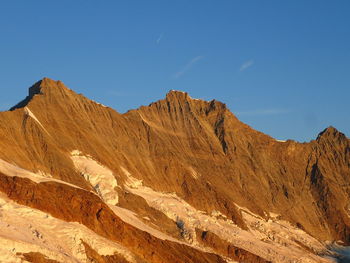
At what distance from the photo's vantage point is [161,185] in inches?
4063

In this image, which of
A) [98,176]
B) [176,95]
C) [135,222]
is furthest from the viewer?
[176,95]

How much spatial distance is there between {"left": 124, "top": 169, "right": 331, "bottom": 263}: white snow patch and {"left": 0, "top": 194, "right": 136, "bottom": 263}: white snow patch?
22387mm

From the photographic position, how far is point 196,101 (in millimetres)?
133250

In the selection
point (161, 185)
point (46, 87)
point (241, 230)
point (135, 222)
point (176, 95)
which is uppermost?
point (176, 95)

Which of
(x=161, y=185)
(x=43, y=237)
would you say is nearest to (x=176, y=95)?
(x=161, y=185)

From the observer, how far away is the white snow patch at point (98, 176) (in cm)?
8812

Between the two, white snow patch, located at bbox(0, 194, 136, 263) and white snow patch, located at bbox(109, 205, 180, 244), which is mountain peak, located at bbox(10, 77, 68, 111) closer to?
white snow patch, located at bbox(109, 205, 180, 244)

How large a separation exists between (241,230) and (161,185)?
42.1ft

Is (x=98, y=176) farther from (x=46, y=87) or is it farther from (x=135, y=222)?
(x=46, y=87)

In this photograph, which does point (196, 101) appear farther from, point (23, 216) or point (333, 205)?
point (23, 216)

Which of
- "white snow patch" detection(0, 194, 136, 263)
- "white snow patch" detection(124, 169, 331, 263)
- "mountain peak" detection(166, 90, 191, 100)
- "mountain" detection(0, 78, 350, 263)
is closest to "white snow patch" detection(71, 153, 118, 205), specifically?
"mountain" detection(0, 78, 350, 263)

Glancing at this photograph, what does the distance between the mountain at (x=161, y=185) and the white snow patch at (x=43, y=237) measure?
0.12 m

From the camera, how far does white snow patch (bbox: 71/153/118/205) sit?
8812 centimetres

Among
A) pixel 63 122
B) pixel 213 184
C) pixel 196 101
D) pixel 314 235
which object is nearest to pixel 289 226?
pixel 314 235
